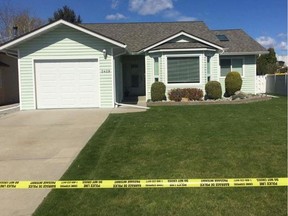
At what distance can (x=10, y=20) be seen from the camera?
45531 mm

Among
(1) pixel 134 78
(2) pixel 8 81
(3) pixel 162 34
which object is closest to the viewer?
(2) pixel 8 81

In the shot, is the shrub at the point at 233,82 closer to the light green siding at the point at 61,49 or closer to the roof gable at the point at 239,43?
the roof gable at the point at 239,43

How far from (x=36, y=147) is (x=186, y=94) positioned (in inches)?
463

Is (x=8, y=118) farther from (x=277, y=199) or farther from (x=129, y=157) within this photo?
(x=277, y=199)

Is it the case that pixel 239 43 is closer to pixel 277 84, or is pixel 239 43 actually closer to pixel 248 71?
pixel 248 71

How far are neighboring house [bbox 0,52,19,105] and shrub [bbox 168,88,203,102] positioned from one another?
1110cm

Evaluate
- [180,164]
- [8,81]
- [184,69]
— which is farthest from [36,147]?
[8,81]

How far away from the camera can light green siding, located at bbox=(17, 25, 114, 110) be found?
54.4ft

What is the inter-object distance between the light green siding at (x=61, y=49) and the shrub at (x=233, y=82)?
8.31m

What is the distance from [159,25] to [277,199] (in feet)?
76.5

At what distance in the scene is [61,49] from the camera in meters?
16.6

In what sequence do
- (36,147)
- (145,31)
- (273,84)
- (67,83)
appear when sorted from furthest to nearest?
1. (273,84)
2. (145,31)
3. (67,83)
4. (36,147)

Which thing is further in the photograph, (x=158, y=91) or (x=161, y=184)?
(x=158, y=91)

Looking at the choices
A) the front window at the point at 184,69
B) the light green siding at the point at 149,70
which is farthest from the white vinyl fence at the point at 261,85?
the light green siding at the point at 149,70
